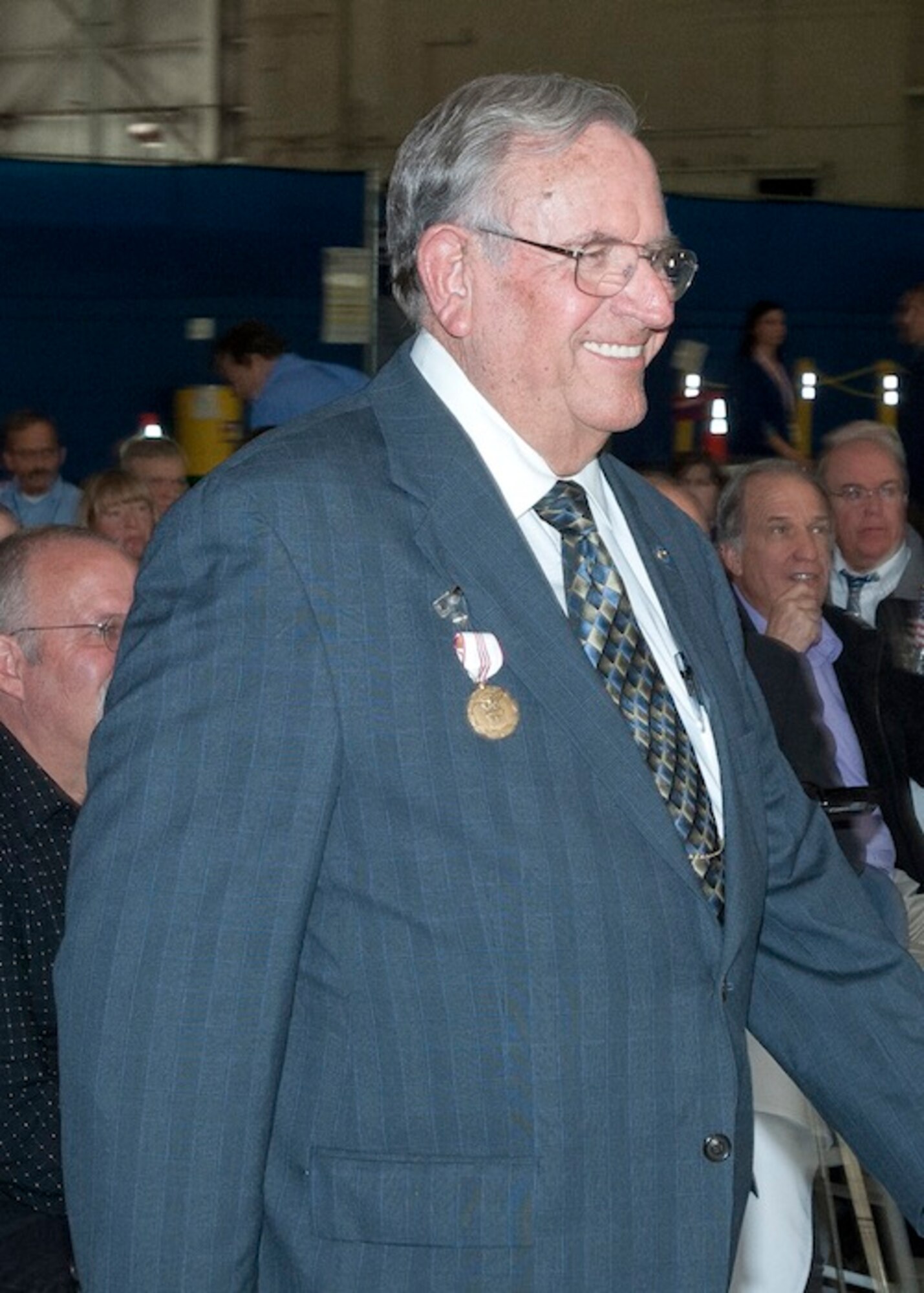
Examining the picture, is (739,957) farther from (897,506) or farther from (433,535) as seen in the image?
(897,506)

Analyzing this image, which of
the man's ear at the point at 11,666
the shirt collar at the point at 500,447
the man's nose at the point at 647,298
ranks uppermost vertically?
the man's nose at the point at 647,298

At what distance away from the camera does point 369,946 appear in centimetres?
163

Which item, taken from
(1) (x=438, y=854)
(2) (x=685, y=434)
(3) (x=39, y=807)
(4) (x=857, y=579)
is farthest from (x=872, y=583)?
(1) (x=438, y=854)

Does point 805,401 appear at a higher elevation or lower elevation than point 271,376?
lower

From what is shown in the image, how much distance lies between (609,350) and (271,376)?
6.36m

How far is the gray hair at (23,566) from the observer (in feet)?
10.2

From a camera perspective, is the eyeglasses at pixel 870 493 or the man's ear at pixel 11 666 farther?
the eyeglasses at pixel 870 493

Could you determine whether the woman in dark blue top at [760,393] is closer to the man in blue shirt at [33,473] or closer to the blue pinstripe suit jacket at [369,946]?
the man in blue shirt at [33,473]

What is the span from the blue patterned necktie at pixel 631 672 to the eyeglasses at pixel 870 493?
4246 millimetres

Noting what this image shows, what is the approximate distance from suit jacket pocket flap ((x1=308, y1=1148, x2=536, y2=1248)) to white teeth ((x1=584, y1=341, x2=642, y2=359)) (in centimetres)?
67

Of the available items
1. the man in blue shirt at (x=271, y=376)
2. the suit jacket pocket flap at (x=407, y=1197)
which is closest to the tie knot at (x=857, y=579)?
the man in blue shirt at (x=271, y=376)

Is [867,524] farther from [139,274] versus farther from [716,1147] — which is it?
[716,1147]

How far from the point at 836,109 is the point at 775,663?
1197cm

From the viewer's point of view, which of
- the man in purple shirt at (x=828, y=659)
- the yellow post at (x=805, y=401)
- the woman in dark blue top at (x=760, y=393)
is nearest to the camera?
the man in purple shirt at (x=828, y=659)
